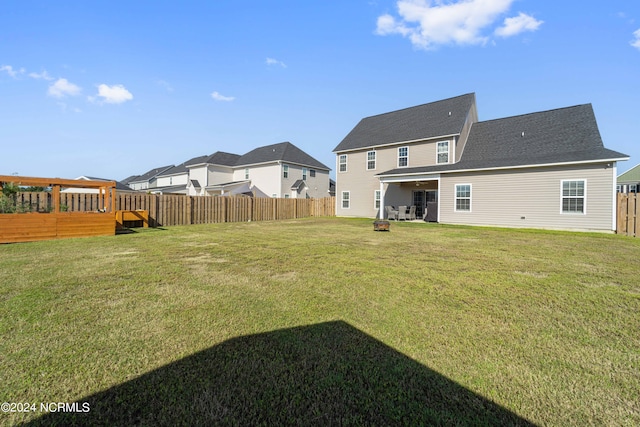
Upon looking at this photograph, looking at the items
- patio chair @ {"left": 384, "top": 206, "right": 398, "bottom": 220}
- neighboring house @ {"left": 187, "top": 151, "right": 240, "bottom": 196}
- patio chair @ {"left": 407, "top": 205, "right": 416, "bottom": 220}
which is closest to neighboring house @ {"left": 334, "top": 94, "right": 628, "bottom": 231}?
patio chair @ {"left": 384, "top": 206, "right": 398, "bottom": 220}

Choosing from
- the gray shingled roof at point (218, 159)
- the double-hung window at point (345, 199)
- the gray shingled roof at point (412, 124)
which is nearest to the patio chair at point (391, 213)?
the double-hung window at point (345, 199)

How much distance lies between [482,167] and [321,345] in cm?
1606

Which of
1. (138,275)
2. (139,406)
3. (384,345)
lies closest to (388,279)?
(384,345)

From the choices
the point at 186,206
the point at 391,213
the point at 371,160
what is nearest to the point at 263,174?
the point at 371,160

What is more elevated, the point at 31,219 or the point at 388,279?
the point at 31,219

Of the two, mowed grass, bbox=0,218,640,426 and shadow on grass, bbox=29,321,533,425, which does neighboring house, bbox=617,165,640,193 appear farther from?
shadow on grass, bbox=29,321,533,425

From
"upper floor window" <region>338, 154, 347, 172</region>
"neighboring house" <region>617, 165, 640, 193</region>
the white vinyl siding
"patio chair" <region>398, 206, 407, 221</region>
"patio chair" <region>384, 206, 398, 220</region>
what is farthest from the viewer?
"neighboring house" <region>617, 165, 640, 193</region>

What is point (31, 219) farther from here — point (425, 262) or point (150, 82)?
point (425, 262)

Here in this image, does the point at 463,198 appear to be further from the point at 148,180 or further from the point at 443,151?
the point at 148,180

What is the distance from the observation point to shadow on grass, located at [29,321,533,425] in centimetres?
159

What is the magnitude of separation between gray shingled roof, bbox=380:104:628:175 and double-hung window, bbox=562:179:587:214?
3.77 feet

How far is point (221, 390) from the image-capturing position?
1.83 m

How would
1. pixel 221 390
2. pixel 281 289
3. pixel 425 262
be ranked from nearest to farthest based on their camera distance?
pixel 221 390
pixel 281 289
pixel 425 262

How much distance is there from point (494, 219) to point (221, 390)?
55.7 feet
